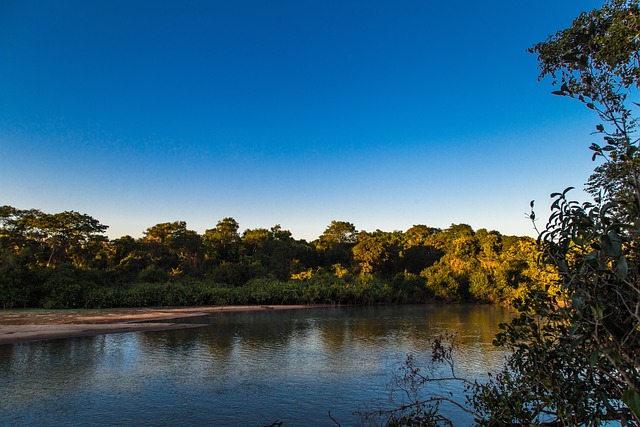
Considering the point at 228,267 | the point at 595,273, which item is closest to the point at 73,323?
the point at 228,267

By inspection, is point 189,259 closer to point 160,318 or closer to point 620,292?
point 160,318

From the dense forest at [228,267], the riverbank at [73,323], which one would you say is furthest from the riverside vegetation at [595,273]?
the dense forest at [228,267]

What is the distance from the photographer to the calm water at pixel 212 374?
1088 centimetres

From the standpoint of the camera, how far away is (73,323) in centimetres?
2755

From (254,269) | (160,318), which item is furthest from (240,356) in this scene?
(254,269)

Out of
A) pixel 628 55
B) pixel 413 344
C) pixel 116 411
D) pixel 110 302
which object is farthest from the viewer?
pixel 110 302

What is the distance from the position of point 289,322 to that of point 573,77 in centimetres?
2918

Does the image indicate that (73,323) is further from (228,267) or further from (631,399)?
(631,399)

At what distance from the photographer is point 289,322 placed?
3125 cm

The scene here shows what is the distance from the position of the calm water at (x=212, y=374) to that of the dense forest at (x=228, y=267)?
709 inches

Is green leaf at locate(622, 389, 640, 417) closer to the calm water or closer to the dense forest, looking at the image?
the calm water

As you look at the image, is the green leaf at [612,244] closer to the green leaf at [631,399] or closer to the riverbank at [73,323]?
the green leaf at [631,399]

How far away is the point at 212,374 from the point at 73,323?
18.0m

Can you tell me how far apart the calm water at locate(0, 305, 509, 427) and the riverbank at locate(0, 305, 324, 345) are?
1734mm
